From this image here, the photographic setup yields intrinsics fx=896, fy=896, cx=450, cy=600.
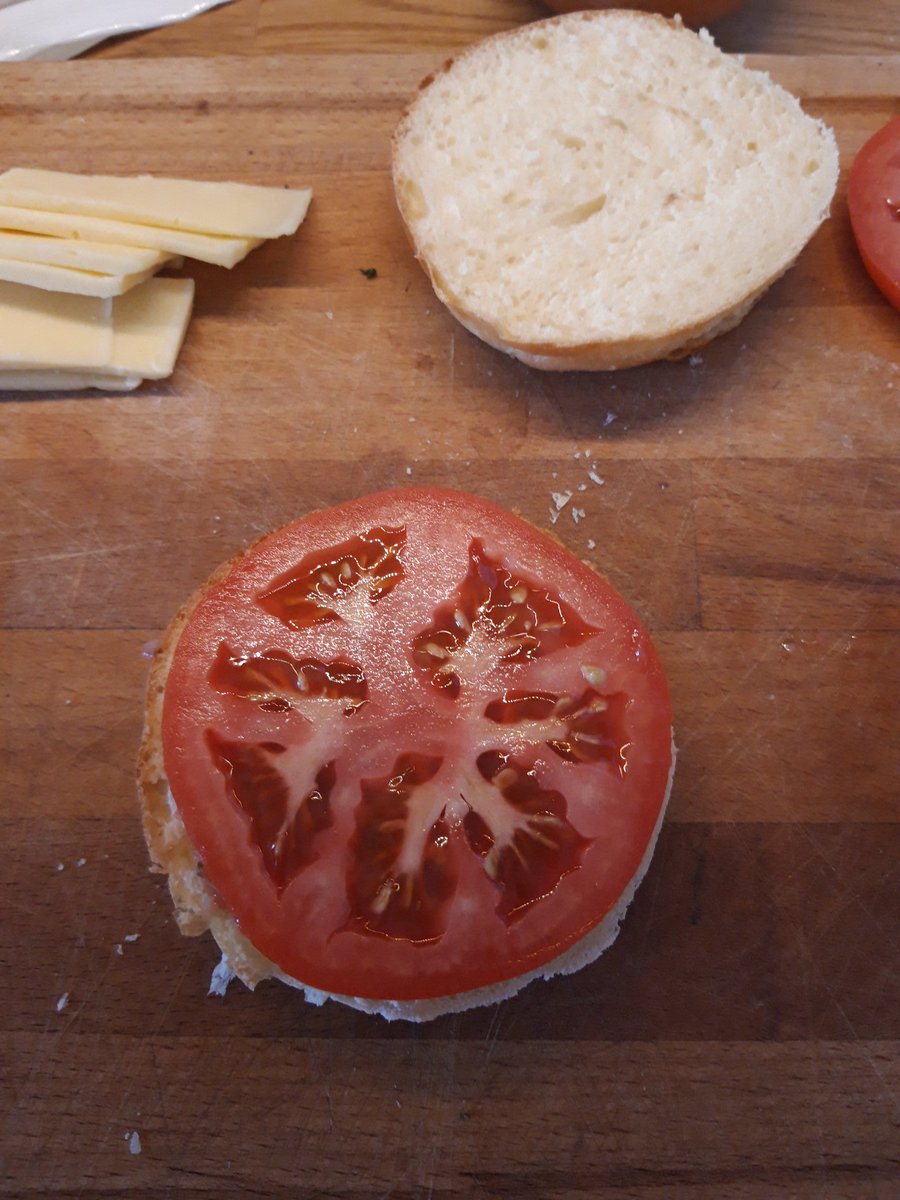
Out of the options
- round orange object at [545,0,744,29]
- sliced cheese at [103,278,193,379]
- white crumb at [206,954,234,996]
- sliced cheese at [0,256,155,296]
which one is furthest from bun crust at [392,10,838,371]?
white crumb at [206,954,234,996]

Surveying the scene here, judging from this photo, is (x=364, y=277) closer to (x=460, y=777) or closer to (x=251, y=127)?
(x=251, y=127)

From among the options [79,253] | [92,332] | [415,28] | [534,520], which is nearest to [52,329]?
[92,332]

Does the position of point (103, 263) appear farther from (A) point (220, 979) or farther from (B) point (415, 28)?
(A) point (220, 979)

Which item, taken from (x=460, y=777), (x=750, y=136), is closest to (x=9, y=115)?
(x=750, y=136)

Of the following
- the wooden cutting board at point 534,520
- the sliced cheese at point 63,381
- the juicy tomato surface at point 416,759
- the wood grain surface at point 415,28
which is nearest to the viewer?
the juicy tomato surface at point 416,759

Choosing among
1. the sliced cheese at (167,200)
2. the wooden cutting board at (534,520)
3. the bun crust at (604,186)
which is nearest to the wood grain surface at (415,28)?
the wooden cutting board at (534,520)

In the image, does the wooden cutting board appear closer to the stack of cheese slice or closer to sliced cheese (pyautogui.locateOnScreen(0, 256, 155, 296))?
the stack of cheese slice

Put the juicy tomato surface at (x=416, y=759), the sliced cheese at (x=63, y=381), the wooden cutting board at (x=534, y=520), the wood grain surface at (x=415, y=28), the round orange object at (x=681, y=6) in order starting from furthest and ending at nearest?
the wood grain surface at (x=415, y=28), the round orange object at (x=681, y=6), the sliced cheese at (x=63, y=381), the wooden cutting board at (x=534, y=520), the juicy tomato surface at (x=416, y=759)

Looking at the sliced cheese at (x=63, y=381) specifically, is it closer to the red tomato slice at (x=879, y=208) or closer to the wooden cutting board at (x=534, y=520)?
the wooden cutting board at (x=534, y=520)
